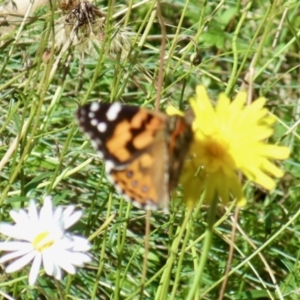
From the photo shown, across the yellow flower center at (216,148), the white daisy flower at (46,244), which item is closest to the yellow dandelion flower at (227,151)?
the yellow flower center at (216,148)

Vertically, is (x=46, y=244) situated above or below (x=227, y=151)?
below

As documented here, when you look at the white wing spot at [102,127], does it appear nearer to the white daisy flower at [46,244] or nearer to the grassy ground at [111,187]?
the white daisy flower at [46,244]

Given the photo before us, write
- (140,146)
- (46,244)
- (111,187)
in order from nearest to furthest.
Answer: (140,146) → (46,244) → (111,187)

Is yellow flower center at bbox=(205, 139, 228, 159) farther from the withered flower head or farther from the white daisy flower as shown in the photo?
the withered flower head

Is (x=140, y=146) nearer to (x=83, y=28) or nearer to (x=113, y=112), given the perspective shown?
(x=113, y=112)

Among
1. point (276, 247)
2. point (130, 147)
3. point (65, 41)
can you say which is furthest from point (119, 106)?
point (276, 247)

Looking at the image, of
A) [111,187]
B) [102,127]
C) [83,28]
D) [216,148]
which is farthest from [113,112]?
[83,28]

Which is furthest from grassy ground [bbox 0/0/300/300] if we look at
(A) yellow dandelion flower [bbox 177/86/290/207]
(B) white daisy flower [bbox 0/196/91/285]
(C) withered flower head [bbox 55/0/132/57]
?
(A) yellow dandelion flower [bbox 177/86/290/207]
